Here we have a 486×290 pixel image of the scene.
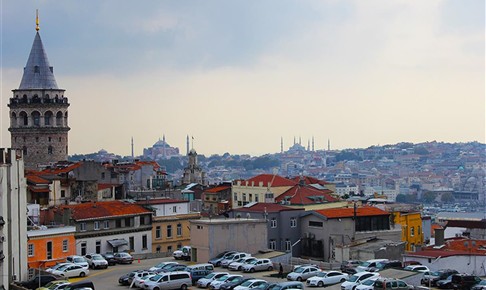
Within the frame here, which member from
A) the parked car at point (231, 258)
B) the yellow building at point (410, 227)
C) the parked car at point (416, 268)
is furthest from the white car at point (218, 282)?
the yellow building at point (410, 227)

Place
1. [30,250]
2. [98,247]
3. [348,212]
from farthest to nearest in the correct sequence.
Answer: [348,212], [98,247], [30,250]

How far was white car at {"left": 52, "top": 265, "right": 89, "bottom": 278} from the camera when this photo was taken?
3244 cm

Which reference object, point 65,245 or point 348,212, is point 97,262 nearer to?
point 65,245

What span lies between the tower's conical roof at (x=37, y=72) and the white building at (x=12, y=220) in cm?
4284

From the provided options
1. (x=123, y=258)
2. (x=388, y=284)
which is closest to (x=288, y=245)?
(x=123, y=258)

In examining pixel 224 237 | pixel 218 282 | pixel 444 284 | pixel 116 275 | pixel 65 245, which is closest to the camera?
pixel 218 282

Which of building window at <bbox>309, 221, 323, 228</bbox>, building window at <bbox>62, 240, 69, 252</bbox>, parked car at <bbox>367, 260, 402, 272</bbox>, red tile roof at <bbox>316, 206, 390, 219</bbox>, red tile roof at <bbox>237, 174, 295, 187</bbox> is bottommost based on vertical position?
parked car at <bbox>367, 260, 402, 272</bbox>

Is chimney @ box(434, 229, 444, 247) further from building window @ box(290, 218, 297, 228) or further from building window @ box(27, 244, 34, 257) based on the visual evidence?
building window @ box(27, 244, 34, 257)

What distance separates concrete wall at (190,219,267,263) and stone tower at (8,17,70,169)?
38583 mm

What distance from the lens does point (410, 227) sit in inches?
2047

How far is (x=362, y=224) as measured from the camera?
149 ft

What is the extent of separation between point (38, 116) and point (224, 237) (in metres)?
40.5

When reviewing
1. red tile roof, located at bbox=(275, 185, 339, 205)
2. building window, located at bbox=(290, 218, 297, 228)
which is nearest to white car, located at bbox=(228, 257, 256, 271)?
building window, located at bbox=(290, 218, 297, 228)

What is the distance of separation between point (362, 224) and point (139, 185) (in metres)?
33.8
